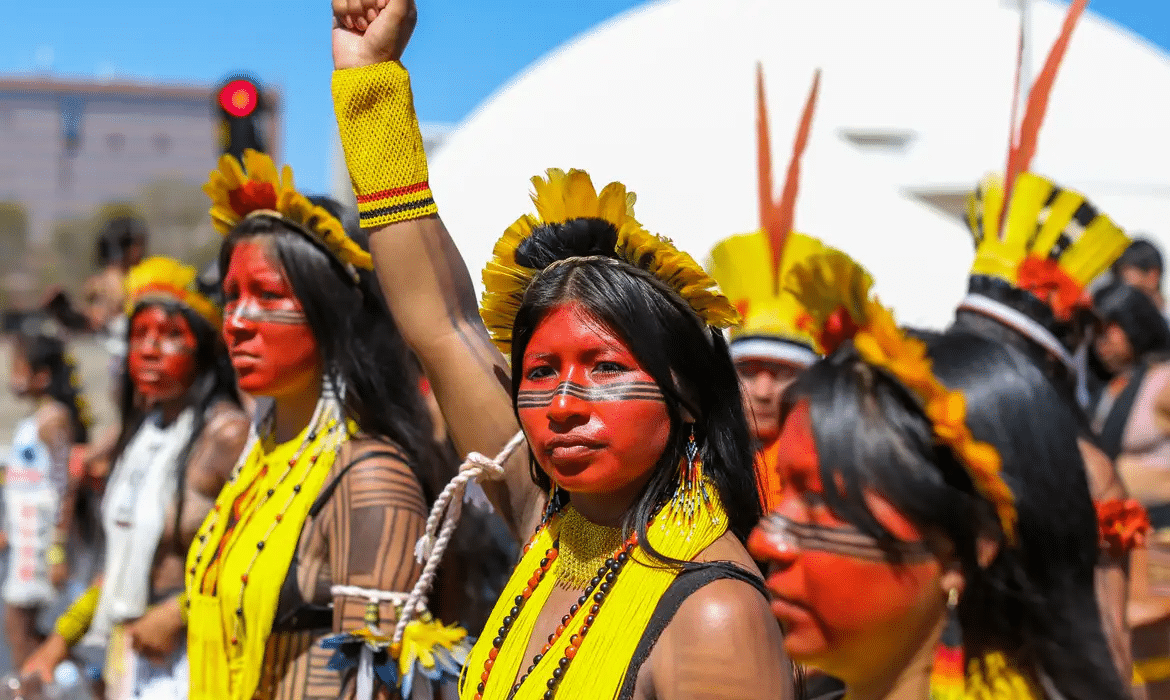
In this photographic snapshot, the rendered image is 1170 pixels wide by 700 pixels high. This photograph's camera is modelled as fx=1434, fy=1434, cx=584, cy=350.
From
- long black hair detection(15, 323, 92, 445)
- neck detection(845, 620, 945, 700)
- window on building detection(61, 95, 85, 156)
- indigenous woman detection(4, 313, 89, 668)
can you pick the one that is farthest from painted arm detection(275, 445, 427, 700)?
window on building detection(61, 95, 85, 156)

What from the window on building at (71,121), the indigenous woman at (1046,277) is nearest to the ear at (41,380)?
the indigenous woman at (1046,277)

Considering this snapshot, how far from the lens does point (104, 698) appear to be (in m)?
5.41

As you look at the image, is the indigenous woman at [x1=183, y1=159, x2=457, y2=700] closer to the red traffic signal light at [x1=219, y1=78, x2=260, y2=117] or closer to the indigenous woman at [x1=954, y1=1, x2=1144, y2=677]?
the red traffic signal light at [x1=219, y1=78, x2=260, y2=117]

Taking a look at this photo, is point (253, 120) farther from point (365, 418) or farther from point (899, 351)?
point (899, 351)

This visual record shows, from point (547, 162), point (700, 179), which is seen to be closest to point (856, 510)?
point (700, 179)

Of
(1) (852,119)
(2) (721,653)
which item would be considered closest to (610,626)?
(2) (721,653)

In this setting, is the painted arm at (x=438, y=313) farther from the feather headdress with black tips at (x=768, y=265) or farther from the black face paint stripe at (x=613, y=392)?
the feather headdress with black tips at (x=768, y=265)

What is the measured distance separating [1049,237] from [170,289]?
323 centimetres

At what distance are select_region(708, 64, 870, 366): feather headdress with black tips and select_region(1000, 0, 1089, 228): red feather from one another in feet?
2.52

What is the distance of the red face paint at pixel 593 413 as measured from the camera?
2.40 m

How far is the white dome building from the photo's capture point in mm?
10508

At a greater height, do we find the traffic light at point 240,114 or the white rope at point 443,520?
the traffic light at point 240,114

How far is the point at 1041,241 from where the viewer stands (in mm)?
3674

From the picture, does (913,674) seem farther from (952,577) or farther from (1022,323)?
(1022,323)
